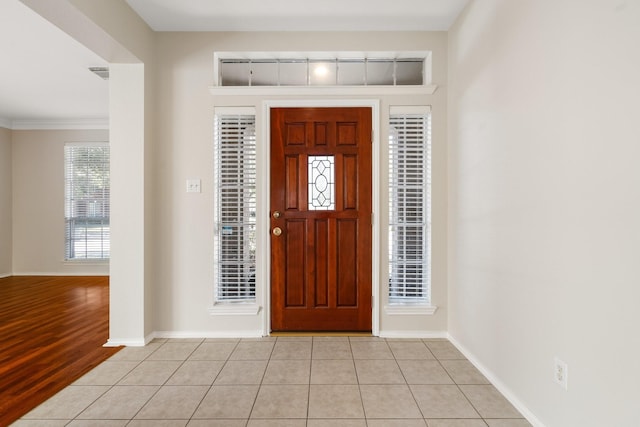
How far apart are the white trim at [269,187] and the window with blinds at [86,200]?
4.16 metres

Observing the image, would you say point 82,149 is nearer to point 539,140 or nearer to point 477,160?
point 477,160

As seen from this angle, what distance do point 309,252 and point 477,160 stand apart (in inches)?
60.8

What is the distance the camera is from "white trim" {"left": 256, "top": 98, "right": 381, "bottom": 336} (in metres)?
2.93

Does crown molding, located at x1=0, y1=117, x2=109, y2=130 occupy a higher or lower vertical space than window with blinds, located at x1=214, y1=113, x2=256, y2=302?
higher

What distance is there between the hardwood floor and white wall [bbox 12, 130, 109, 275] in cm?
77

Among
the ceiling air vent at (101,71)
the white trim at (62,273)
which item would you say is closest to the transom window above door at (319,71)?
the ceiling air vent at (101,71)

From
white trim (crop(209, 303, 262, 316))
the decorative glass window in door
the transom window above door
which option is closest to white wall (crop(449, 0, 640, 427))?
the transom window above door

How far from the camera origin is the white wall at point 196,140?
2.92 meters

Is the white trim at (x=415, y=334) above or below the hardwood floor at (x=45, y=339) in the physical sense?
above

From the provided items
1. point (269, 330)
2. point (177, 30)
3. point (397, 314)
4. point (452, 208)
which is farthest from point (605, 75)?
point (177, 30)

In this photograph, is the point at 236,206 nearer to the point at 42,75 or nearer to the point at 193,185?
the point at 193,185

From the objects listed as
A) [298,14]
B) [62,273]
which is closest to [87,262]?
[62,273]

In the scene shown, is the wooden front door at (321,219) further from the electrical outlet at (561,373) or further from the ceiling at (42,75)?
the ceiling at (42,75)

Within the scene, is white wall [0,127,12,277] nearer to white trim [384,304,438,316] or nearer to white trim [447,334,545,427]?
white trim [384,304,438,316]
